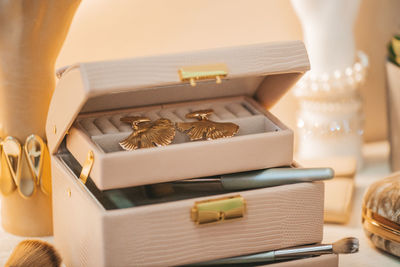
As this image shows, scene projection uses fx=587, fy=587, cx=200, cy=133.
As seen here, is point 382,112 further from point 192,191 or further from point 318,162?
point 192,191

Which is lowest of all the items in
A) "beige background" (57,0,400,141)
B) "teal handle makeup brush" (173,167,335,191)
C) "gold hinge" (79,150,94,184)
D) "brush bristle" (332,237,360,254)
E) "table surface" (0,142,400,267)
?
"table surface" (0,142,400,267)

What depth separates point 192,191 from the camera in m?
0.71

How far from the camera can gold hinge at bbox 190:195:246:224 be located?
1.93 ft

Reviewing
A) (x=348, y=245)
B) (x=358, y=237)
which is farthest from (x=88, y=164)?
(x=358, y=237)

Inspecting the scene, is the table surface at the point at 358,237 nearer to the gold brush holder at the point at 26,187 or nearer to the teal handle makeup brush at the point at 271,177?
the gold brush holder at the point at 26,187

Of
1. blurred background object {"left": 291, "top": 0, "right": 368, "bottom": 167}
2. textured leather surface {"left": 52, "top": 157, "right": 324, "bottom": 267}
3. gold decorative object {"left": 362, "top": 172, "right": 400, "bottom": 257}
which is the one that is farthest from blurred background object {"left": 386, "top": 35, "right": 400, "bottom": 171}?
textured leather surface {"left": 52, "top": 157, "right": 324, "bottom": 267}

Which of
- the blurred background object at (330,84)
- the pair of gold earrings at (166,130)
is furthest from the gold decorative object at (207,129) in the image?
the blurred background object at (330,84)

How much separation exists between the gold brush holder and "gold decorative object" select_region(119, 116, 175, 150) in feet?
0.41

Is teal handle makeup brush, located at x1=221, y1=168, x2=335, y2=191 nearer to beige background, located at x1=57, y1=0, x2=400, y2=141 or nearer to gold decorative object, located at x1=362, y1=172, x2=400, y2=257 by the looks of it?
gold decorative object, located at x1=362, y1=172, x2=400, y2=257

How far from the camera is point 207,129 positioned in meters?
0.69

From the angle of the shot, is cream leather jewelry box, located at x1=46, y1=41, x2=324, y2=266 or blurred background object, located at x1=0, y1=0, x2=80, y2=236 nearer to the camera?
cream leather jewelry box, located at x1=46, y1=41, x2=324, y2=266

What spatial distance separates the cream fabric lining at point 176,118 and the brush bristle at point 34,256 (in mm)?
123

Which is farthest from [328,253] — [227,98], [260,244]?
[227,98]

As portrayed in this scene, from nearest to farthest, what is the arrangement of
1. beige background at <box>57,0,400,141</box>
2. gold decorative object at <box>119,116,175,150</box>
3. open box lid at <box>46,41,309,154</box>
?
open box lid at <box>46,41,309,154</box> → gold decorative object at <box>119,116,175,150</box> → beige background at <box>57,0,400,141</box>
